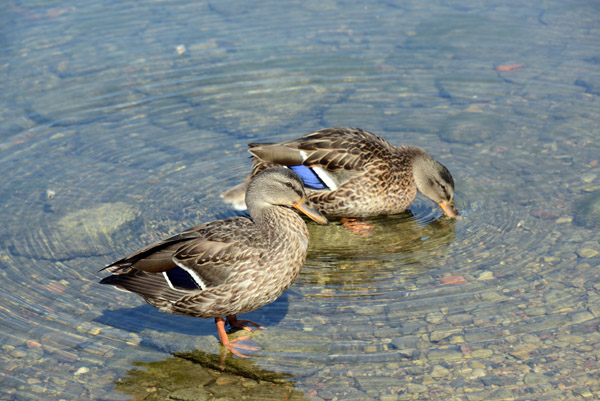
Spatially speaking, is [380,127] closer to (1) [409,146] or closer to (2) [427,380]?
(1) [409,146]

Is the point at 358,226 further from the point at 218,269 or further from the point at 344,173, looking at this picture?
the point at 218,269

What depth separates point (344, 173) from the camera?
7508 mm

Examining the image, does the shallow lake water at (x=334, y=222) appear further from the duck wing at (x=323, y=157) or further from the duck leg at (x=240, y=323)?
the duck wing at (x=323, y=157)

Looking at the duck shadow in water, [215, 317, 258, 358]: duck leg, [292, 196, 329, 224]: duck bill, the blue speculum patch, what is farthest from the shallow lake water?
[292, 196, 329, 224]: duck bill

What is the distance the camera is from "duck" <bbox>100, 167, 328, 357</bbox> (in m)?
5.37

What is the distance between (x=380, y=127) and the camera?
350 inches

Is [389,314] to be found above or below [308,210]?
below

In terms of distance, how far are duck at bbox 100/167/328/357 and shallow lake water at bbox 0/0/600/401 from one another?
1.27 feet

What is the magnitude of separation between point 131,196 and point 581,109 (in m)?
5.09

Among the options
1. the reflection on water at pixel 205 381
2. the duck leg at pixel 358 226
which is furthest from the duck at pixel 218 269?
the duck leg at pixel 358 226

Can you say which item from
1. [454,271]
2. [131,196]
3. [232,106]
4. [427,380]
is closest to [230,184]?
[131,196]

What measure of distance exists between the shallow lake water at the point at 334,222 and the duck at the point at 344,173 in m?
0.31

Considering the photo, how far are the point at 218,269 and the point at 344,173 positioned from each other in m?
2.46

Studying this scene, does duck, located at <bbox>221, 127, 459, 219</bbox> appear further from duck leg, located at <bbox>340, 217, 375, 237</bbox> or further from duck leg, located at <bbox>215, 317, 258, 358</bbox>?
duck leg, located at <bbox>215, 317, 258, 358</bbox>
